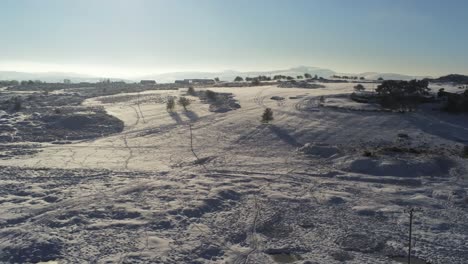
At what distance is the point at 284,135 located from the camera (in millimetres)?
23984

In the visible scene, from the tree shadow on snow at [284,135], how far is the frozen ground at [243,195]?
11 cm

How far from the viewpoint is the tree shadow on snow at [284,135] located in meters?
22.5

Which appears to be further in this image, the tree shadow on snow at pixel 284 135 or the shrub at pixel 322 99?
the shrub at pixel 322 99

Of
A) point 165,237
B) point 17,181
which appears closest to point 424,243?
point 165,237

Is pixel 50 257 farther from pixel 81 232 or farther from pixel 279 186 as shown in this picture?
pixel 279 186

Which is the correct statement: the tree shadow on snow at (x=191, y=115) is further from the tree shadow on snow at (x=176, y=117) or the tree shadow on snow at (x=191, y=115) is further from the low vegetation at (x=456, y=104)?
the low vegetation at (x=456, y=104)

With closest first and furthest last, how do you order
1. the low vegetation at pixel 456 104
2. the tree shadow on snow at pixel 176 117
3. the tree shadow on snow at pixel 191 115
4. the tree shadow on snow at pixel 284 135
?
the tree shadow on snow at pixel 284 135 < the tree shadow on snow at pixel 176 117 < the tree shadow on snow at pixel 191 115 < the low vegetation at pixel 456 104

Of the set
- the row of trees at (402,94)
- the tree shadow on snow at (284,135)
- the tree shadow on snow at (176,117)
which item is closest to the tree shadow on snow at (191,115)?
the tree shadow on snow at (176,117)

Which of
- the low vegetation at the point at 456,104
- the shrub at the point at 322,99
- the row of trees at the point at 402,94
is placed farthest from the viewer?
the shrub at the point at 322,99

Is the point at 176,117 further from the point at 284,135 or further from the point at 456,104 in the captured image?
the point at 456,104

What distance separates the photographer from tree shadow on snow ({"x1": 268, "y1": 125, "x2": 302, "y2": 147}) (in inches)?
886

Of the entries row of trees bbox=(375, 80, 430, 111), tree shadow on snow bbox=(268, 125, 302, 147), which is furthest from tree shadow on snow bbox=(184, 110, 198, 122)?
row of trees bbox=(375, 80, 430, 111)

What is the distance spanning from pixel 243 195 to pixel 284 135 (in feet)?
30.9

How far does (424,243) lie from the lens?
11.7 metres
